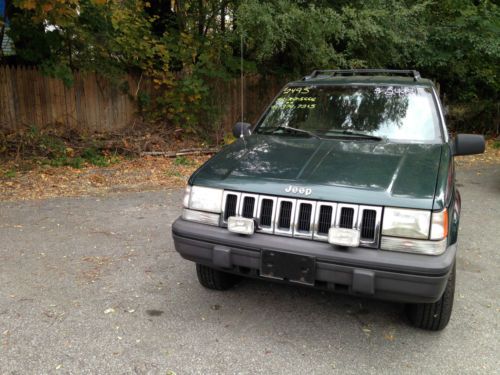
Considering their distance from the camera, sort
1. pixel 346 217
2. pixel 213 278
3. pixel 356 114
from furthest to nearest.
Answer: pixel 356 114 → pixel 213 278 → pixel 346 217

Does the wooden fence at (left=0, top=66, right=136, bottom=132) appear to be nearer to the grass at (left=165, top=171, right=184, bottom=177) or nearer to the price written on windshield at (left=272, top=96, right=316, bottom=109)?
the grass at (left=165, top=171, right=184, bottom=177)

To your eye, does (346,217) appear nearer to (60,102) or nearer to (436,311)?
(436,311)

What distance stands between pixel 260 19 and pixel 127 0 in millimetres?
3507

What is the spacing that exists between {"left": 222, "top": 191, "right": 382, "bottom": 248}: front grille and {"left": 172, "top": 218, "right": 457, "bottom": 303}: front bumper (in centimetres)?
6

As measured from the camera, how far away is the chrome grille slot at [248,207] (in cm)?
308

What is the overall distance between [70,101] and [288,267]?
8847 mm

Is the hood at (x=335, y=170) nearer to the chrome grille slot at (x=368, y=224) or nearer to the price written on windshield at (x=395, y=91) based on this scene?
the chrome grille slot at (x=368, y=224)

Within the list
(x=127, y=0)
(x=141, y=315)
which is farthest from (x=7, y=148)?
(x=141, y=315)

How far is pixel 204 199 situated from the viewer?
325 cm

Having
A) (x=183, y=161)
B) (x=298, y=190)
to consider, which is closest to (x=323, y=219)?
(x=298, y=190)

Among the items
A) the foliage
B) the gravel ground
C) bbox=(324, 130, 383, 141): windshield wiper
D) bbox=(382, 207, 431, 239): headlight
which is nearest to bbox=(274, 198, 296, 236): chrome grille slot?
bbox=(382, 207, 431, 239): headlight

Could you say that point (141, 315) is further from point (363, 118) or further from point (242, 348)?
point (363, 118)

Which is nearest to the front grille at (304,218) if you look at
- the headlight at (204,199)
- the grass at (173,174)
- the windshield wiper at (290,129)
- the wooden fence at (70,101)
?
the headlight at (204,199)

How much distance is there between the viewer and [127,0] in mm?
10211
